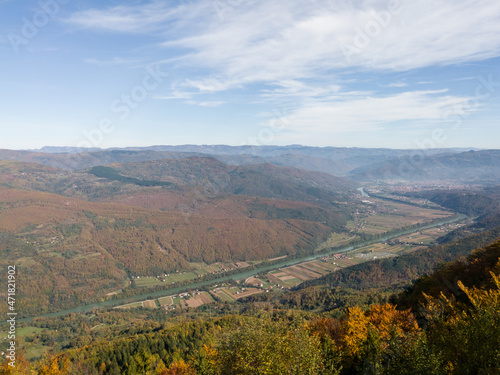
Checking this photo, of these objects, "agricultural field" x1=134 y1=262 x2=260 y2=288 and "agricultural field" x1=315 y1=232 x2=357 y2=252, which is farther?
"agricultural field" x1=315 y1=232 x2=357 y2=252

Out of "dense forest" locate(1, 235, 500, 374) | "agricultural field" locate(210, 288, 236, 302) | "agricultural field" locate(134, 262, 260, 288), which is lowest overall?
"agricultural field" locate(134, 262, 260, 288)

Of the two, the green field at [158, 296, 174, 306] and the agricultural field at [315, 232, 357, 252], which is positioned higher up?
the agricultural field at [315, 232, 357, 252]

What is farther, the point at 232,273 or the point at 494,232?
the point at 232,273

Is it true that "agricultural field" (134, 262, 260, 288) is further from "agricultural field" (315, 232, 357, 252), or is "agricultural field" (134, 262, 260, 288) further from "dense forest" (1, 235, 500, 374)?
"dense forest" (1, 235, 500, 374)

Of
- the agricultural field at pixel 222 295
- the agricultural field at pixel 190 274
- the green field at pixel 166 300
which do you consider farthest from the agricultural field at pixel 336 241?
the green field at pixel 166 300

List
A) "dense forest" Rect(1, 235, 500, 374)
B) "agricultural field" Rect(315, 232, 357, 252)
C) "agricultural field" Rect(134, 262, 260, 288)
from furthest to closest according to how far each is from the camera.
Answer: "agricultural field" Rect(315, 232, 357, 252) < "agricultural field" Rect(134, 262, 260, 288) < "dense forest" Rect(1, 235, 500, 374)

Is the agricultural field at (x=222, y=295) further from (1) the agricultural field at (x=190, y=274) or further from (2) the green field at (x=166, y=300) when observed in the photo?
(1) the agricultural field at (x=190, y=274)

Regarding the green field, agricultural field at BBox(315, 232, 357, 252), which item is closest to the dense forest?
the green field

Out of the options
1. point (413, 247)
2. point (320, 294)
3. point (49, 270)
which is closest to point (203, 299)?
point (320, 294)

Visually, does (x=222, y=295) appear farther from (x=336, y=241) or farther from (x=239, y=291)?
(x=336, y=241)

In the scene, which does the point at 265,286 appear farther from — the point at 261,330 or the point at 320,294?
the point at 261,330

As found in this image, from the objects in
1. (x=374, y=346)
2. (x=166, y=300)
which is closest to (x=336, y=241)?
(x=166, y=300)
